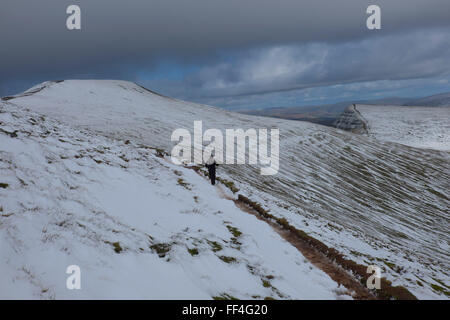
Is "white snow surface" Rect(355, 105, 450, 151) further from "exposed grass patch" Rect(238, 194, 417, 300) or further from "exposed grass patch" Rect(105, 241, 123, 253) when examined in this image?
"exposed grass patch" Rect(105, 241, 123, 253)

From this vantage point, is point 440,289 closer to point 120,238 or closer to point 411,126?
point 120,238

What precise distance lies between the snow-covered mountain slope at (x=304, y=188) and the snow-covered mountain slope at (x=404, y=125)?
18.7m

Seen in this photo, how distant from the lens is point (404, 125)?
4446 inches

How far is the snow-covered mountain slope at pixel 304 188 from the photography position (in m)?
11.4

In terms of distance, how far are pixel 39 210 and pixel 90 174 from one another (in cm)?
577

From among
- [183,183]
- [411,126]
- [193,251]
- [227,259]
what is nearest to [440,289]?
[227,259]

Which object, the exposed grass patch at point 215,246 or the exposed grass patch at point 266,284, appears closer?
the exposed grass patch at point 266,284

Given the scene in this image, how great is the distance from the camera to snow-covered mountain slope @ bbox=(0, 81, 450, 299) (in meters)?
11.4

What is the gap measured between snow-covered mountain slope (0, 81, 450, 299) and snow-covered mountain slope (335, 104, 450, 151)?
18718 millimetres

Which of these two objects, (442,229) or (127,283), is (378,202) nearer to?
(442,229)

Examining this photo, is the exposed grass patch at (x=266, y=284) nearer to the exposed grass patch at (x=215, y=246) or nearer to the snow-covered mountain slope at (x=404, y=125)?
the exposed grass patch at (x=215, y=246)

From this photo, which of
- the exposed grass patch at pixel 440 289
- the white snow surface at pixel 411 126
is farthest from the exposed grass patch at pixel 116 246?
the white snow surface at pixel 411 126

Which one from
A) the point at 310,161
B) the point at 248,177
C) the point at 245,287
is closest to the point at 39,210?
the point at 245,287

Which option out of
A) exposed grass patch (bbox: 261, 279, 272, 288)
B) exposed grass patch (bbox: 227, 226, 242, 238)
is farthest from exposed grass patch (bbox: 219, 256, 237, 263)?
exposed grass patch (bbox: 227, 226, 242, 238)
